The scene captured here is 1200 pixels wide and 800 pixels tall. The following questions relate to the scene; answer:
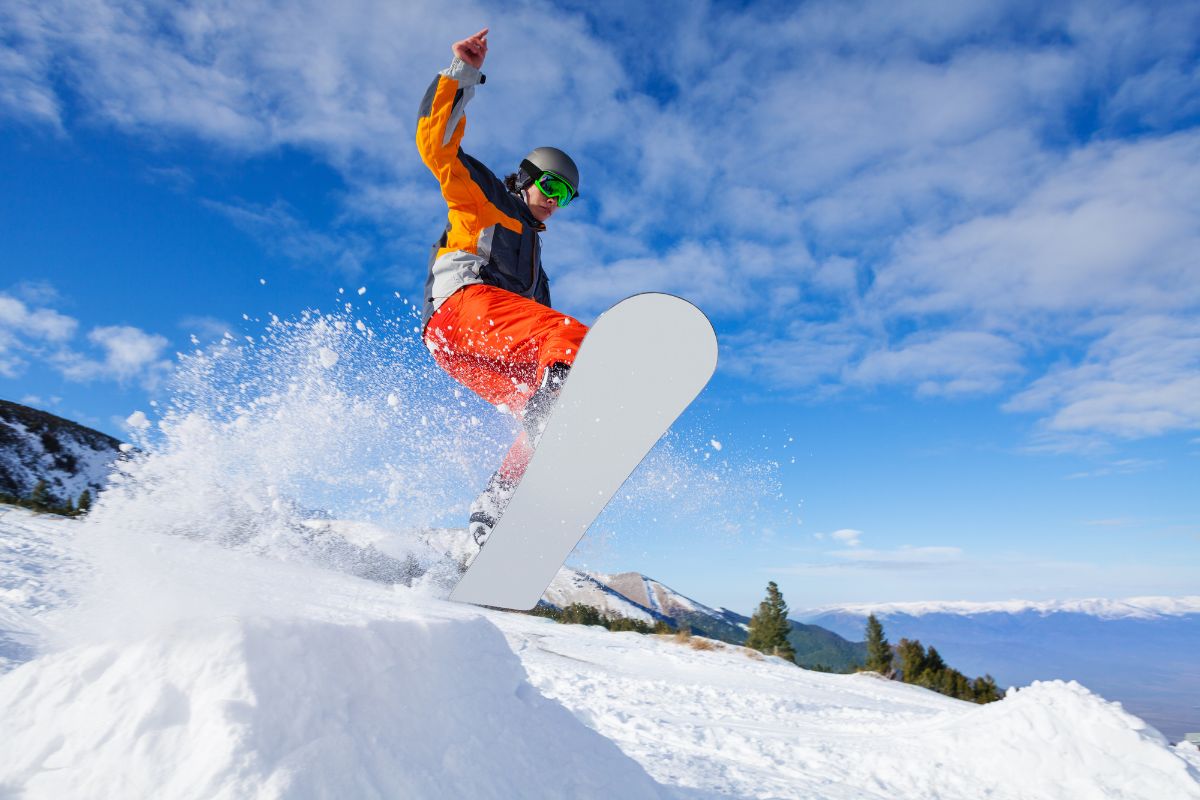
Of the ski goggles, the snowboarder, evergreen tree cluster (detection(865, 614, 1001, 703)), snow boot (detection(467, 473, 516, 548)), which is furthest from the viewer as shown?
evergreen tree cluster (detection(865, 614, 1001, 703))

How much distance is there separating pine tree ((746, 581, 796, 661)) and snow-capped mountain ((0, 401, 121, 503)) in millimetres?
60384

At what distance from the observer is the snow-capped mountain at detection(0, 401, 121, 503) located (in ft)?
190

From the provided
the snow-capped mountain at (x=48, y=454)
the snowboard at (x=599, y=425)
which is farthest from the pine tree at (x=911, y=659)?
the snow-capped mountain at (x=48, y=454)

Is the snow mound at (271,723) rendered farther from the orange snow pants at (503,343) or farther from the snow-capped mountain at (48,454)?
the snow-capped mountain at (48,454)

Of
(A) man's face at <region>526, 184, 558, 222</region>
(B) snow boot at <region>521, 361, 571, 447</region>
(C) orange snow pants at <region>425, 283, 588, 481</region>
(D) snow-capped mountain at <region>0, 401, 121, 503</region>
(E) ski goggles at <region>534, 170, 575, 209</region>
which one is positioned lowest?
(B) snow boot at <region>521, 361, 571, 447</region>

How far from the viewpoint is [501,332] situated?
389 cm

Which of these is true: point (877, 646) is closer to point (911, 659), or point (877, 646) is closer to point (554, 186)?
point (911, 659)

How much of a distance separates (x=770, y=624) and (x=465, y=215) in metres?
45.9

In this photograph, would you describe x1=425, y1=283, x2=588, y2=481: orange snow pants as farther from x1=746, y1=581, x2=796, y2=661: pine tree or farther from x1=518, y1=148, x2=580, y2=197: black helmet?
x1=746, y1=581, x2=796, y2=661: pine tree

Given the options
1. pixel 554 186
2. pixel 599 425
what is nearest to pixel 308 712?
pixel 599 425

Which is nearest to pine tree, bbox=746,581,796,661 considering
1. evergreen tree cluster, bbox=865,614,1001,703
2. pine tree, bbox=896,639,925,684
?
evergreen tree cluster, bbox=865,614,1001,703

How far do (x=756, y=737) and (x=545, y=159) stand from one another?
21.1 feet

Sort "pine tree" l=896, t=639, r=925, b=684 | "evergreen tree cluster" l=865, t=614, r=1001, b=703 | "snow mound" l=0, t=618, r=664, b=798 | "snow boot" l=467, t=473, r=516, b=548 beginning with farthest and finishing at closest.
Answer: "pine tree" l=896, t=639, r=925, b=684, "evergreen tree cluster" l=865, t=614, r=1001, b=703, "snow boot" l=467, t=473, r=516, b=548, "snow mound" l=0, t=618, r=664, b=798

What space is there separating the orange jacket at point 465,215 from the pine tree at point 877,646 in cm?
5091
